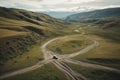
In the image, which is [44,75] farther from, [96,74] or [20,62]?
[20,62]

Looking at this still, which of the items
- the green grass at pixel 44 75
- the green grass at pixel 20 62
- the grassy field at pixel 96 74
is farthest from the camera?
the green grass at pixel 20 62

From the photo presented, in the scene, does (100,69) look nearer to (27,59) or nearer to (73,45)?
(27,59)

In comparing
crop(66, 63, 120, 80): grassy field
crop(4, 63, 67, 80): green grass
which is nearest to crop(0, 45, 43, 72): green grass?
crop(4, 63, 67, 80): green grass

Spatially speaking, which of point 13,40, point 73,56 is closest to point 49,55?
point 73,56

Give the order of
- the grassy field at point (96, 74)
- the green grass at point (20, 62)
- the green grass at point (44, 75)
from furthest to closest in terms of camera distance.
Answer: the green grass at point (20, 62) < the green grass at point (44, 75) < the grassy field at point (96, 74)

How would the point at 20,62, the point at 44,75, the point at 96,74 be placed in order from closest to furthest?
the point at 44,75 < the point at 96,74 < the point at 20,62

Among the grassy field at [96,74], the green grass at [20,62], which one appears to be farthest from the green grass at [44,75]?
the green grass at [20,62]

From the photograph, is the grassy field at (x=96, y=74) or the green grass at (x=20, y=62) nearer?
the grassy field at (x=96, y=74)

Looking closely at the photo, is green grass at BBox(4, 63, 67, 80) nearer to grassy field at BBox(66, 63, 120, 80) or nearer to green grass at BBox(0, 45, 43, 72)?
grassy field at BBox(66, 63, 120, 80)

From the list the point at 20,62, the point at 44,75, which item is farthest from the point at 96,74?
the point at 20,62

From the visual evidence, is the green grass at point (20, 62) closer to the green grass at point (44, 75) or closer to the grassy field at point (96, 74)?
the green grass at point (44, 75)
